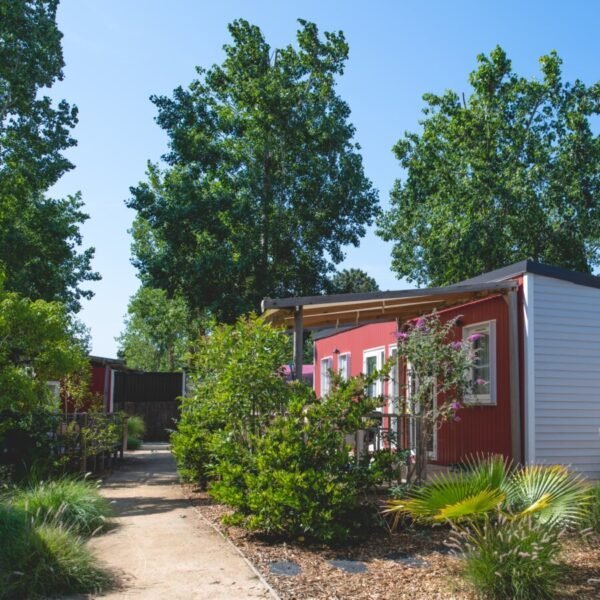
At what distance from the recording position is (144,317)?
41875 millimetres

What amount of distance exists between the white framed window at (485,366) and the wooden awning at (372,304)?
47 centimetres

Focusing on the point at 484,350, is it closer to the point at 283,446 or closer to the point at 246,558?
the point at 283,446

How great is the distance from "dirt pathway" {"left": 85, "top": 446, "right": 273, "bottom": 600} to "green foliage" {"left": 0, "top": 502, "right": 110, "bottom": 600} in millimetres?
282

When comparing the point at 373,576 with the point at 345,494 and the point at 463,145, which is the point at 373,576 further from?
the point at 463,145

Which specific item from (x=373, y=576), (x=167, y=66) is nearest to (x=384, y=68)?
(x=167, y=66)

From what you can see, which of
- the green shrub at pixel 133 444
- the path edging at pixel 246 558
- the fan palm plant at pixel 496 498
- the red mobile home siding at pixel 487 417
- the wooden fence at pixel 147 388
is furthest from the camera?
the wooden fence at pixel 147 388

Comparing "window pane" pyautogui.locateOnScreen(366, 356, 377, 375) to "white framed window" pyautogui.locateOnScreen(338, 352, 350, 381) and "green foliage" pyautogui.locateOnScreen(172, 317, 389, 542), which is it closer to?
"white framed window" pyautogui.locateOnScreen(338, 352, 350, 381)

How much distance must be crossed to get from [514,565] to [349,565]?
154 centimetres

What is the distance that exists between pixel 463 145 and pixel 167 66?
12.9 meters

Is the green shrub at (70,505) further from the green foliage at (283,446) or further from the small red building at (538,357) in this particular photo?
the small red building at (538,357)

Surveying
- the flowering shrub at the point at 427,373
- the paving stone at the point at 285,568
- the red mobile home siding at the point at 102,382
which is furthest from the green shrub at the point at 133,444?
the paving stone at the point at 285,568

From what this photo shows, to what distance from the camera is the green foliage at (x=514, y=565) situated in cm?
482

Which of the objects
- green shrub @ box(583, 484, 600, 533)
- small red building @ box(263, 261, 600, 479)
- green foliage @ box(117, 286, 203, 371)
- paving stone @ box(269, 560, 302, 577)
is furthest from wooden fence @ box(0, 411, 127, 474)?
green foliage @ box(117, 286, 203, 371)

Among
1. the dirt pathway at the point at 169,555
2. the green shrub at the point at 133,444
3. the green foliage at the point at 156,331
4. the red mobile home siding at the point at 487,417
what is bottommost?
the dirt pathway at the point at 169,555
